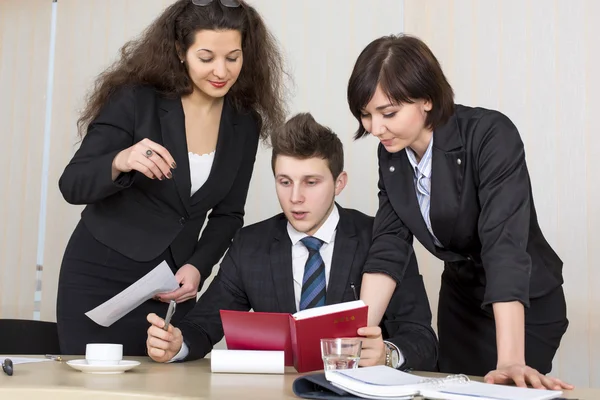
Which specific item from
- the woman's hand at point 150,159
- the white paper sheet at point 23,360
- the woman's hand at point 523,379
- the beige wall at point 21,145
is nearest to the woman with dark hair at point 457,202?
the woman's hand at point 523,379

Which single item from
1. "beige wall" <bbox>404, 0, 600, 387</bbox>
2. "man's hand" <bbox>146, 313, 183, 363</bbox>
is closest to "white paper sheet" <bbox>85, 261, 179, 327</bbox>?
"man's hand" <bbox>146, 313, 183, 363</bbox>

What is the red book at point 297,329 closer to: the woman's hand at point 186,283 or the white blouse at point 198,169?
the woman's hand at point 186,283

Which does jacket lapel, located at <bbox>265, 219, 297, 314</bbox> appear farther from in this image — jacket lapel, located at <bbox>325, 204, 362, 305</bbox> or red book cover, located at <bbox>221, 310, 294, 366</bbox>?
red book cover, located at <bbox>221, 310, 294, 366</bbox>

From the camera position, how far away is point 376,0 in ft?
12.0

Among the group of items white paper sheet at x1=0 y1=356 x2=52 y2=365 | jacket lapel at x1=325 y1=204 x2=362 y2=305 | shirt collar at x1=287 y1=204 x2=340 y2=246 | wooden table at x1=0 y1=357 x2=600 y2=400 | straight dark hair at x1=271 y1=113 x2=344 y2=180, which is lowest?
white paper sheet at x1=0 y1=356 x2=52 y2=365

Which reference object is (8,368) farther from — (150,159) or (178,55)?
(178,55)

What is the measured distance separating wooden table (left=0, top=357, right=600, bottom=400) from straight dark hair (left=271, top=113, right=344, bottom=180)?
2.67 ft

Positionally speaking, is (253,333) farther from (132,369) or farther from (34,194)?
(34,194)

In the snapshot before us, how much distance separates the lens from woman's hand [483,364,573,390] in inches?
51.6

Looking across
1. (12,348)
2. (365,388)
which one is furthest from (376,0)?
(365,388)

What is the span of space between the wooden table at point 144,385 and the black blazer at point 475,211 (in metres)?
0.38

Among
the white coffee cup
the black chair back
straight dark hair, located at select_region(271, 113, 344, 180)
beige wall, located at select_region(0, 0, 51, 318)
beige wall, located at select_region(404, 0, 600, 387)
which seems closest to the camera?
the white coffee cup

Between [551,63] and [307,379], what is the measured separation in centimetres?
246

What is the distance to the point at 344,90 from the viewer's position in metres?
3.65
